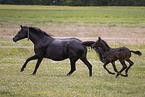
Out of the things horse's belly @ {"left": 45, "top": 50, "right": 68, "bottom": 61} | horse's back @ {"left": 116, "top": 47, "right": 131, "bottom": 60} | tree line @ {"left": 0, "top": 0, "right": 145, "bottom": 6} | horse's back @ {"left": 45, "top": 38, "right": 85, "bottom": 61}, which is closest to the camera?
horse's back @ {"left": 116, "top": 47, "right": 131, "bottom": 60}

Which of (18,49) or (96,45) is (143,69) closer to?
(96,45)

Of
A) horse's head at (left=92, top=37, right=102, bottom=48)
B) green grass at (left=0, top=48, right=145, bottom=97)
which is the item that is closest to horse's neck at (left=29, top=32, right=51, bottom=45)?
green grass at (left=0, top=48, right=145, bottom=97)

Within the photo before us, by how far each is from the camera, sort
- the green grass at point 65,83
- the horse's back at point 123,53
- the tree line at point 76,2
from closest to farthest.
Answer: the green grass at point 65,83 < the horse's back at point 123,53 < the tree line at point 76,2

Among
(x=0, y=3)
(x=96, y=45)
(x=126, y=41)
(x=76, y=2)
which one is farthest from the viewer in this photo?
(x=76, y=2)

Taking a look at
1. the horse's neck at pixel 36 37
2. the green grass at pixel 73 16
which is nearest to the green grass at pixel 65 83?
the horse's neck at pixel 36 37

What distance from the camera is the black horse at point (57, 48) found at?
10.8 m

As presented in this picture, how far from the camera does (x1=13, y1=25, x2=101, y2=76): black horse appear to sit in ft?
35.3

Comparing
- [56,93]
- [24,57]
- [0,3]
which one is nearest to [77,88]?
[56,93]

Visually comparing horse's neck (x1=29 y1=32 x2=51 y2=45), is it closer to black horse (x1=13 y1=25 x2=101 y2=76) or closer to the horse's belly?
black horse (x1=13 y1=25 x2=101 y2=76)

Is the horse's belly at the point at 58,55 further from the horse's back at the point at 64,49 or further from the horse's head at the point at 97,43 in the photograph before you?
the horse's head at the point at 97,43

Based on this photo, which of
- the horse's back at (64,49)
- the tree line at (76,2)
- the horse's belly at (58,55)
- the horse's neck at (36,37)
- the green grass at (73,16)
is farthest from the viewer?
the tree line at (76,2)

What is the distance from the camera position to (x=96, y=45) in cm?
1081

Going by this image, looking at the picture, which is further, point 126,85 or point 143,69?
point 143,69

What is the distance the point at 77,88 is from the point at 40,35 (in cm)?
297
